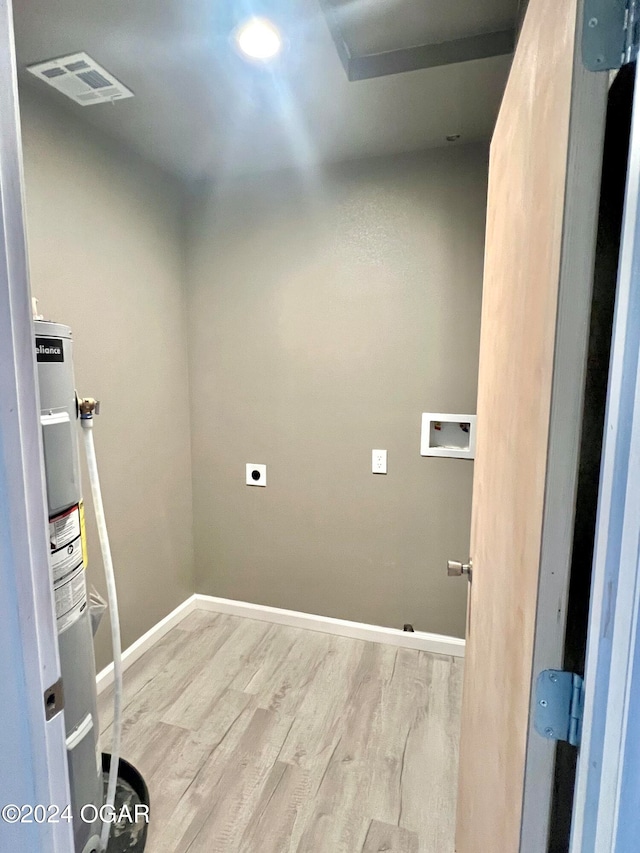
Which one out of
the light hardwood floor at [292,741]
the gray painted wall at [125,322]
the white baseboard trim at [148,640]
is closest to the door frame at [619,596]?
the light hardwood floor at [292,741]

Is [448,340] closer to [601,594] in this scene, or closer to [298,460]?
[298,460]

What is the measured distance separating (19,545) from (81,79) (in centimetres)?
174

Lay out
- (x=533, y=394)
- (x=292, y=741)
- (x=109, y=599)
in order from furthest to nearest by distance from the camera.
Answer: (x=292, y=741), (x=109, y=599), (x=533, y=394)

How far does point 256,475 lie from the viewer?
8.37ft

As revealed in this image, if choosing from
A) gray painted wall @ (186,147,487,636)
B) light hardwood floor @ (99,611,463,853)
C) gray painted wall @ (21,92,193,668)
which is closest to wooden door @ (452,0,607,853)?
light hardwood floor @ (99,611,463,853)

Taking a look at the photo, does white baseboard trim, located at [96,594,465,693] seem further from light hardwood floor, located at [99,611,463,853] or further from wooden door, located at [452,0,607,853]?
wooden door, located at [452,0,607,853]

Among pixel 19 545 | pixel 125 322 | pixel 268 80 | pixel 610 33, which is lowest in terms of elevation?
pixel 19 545

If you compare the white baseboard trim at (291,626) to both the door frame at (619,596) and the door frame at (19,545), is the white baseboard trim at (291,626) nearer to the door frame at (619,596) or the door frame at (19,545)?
the door frame at (19,545)

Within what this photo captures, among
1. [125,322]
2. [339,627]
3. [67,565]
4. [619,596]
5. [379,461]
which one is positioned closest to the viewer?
[619,596]

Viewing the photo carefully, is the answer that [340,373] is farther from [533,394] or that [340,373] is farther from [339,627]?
[533,394]

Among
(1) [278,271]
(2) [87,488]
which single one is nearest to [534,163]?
(1) [278,271]

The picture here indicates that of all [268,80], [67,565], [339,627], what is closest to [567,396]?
[67,565]

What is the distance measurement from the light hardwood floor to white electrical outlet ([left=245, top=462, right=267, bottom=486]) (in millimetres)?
848

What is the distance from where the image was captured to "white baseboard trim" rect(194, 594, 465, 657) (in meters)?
2.34
